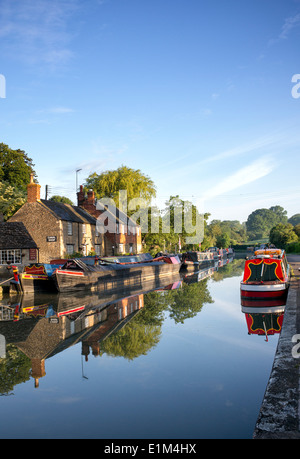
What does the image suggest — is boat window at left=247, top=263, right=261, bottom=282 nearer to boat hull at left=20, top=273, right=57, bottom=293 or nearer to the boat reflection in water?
the boat reflection in water

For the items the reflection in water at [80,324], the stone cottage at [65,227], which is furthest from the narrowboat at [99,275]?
the stone cottage at [65,227]

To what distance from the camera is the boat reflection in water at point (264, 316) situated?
1277 cm

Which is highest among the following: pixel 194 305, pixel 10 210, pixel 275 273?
pixel 10 210

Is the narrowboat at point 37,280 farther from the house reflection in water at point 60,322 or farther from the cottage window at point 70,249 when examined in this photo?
the cottage window at point 70,249

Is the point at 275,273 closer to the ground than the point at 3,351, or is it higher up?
higher up

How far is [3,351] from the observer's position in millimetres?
10508

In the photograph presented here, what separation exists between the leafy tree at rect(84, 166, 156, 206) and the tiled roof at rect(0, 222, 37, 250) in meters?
21.4

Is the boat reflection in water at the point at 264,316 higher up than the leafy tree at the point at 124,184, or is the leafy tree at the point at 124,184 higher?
the leafy tree at the point at 124,184

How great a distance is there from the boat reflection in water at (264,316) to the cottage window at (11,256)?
20.5m

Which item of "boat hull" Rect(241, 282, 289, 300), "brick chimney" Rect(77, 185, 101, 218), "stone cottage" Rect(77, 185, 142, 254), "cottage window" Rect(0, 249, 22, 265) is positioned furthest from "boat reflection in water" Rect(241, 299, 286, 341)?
"brick chimney" Rect(77, 185, 101, 218)

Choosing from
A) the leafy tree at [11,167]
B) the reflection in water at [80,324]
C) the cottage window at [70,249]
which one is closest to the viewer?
the reflection in water at [80,324]
